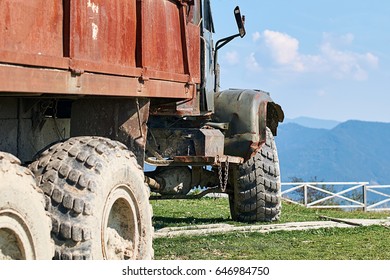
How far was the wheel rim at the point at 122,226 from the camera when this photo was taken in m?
8.62

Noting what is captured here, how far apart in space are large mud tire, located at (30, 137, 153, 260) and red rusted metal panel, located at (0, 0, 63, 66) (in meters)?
0.99

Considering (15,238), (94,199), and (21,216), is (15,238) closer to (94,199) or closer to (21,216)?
(21,216)

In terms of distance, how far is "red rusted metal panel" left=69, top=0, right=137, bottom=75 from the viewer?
757 cm

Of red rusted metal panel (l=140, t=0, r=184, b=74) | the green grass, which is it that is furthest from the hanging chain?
red rusted metal panel (l=140, t=0, r=184, b=74)

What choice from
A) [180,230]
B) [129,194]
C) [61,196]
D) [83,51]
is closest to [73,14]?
[83,51]

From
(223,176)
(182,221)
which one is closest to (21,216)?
(223,176)

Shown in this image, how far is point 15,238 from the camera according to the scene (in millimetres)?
6953

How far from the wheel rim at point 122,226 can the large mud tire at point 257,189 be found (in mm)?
7417

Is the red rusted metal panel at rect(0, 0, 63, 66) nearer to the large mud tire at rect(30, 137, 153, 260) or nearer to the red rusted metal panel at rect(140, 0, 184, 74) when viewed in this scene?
the large mud tire at rect(30, 137, 153, 260)

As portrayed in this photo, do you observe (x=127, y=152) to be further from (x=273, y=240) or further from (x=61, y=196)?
(x=273, y=240)

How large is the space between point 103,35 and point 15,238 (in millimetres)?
1932

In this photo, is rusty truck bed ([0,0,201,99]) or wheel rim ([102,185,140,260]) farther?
wheel rim ([102,185,140,260])

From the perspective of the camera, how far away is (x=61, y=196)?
7.67 meters

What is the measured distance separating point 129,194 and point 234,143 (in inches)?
273
